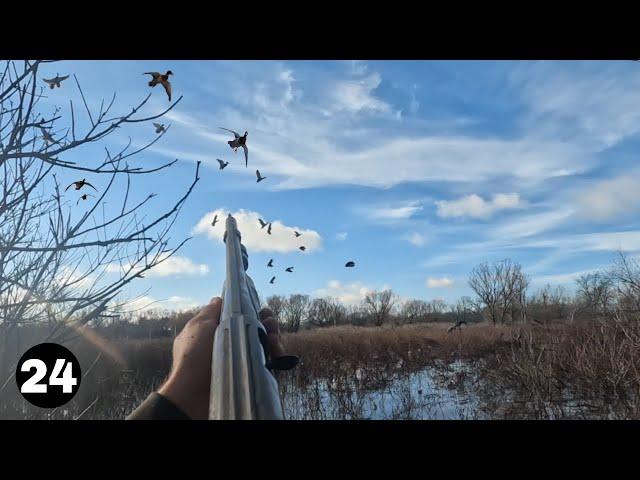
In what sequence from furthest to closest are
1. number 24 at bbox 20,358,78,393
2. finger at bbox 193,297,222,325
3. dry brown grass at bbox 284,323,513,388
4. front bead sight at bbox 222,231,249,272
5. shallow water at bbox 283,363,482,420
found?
dry brown grass at bbox 284,323,513,388 < shallow water at bbox 283,363,482,420 < front bead sight at bbox 222,231,249,272 < finger at bbox 193,297,222,325 < number 24 at bbox 20,358,78,393

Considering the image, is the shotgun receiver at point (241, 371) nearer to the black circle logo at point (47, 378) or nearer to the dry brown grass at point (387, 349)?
the black circle logo at point (47, 378)

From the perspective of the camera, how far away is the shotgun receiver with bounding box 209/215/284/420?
0.74m

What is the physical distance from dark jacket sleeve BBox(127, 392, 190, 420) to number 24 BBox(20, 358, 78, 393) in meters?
0.18

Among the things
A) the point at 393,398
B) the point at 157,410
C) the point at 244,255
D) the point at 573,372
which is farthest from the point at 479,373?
the point at 157,410

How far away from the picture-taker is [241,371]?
778 mm

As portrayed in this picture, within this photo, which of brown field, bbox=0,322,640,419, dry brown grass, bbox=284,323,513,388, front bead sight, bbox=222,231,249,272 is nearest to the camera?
front bead sight, bbox=222,231,249,272

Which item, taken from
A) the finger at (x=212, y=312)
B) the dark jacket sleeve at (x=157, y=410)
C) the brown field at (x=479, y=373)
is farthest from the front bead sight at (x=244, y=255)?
the brown field at (x=479, y=373)

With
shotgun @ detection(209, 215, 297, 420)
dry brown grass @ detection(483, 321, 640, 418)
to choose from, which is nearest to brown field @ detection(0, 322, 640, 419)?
dry brown grass @ detection(483, 321, 640, 418)

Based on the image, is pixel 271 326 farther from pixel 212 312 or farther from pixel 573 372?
pixel 573 372

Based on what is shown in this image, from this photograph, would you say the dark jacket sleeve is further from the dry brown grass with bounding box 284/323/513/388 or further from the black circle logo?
the dry brown grass with bounding box 284/323/513/388
